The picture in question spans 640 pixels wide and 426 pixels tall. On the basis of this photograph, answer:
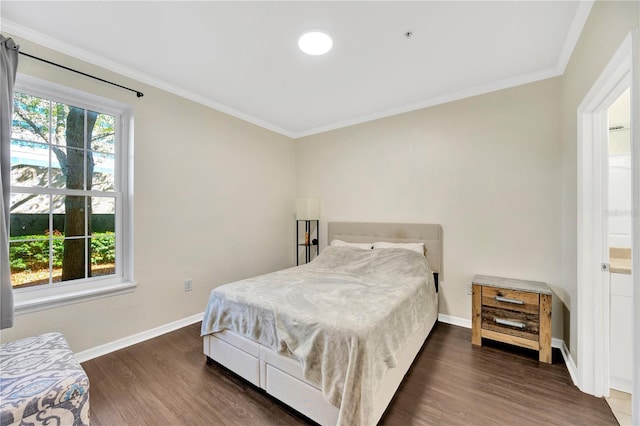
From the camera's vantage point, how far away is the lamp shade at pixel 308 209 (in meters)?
3.90

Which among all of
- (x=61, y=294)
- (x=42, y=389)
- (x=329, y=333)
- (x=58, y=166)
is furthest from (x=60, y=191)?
(x=329, y=333)

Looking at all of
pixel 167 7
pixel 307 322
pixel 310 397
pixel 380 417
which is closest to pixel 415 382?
pixel 380 417

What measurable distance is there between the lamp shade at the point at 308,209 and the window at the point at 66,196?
213 centimetres

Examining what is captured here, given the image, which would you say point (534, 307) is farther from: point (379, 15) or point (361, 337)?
point (379, 15)

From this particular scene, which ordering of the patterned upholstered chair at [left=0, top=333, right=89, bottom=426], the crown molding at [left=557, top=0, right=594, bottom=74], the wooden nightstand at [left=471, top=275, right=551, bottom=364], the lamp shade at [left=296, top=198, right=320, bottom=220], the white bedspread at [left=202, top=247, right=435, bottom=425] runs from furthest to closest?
the lamp shade at [left=296, top=198, right=320, bottom=220], the wooden nightstand at [left=471, top=275, right=551, bottom=364], the crown molding at [left=557, top=0, right=594, bottom=74], the white bedspread at [left=202, top=247, right=435, bottom=425], the patterned upholstered chair at [left=0, top=333, right=89, bottom=426]

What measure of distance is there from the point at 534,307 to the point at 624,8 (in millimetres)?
2093

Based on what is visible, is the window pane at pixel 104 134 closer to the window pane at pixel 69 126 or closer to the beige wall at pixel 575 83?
the window pane at pixel 69 126

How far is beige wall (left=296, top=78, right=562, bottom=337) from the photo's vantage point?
2.51 metres

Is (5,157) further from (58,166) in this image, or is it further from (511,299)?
(511,299)

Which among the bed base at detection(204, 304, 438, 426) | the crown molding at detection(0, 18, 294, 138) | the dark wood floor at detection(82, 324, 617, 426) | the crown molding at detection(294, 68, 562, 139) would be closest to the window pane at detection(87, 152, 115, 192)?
the crown molding at detection(0, 18, 294, 138)

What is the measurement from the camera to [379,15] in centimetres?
179

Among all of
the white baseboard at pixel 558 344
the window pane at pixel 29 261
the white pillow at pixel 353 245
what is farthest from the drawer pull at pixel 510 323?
the window pane at pixel 29 261

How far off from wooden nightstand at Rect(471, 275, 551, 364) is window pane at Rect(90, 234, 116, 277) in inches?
140

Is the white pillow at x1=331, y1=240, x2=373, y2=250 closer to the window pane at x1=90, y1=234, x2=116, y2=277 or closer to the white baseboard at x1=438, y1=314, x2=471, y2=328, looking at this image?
the white baseboard at x1=438, y1=314, x2=471, y2=328
